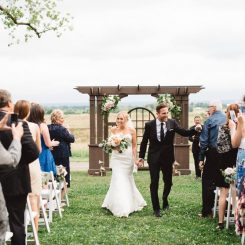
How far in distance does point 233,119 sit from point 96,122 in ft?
38.9


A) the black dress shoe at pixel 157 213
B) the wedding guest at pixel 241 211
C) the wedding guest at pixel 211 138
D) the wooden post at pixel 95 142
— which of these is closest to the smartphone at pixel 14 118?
the wedding guest at pixel 241 211

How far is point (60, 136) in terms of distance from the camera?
11188 mm

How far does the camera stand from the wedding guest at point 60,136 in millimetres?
11164

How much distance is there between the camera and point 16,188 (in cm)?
647

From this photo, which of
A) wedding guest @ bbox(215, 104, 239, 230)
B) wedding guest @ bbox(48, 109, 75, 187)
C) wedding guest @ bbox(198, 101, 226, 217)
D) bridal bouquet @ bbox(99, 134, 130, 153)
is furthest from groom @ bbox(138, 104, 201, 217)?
wedding guest @ bbox(48, 109, 75, 187)

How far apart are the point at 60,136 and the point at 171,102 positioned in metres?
8.63

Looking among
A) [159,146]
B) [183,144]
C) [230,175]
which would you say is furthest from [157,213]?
[183,144]

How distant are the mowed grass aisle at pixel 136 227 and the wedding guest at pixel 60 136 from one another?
3.43ft

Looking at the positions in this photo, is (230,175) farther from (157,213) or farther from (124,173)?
(124,173)

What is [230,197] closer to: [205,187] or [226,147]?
[226,147]

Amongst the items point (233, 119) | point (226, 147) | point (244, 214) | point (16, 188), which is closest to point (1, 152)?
point (16, 188)

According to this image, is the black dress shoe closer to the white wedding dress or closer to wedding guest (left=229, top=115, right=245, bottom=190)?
the white wedding dress

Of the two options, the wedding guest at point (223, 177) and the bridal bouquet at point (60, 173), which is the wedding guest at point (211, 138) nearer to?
the wedding guest at point (223, 177)

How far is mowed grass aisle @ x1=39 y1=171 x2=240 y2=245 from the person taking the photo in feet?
28.3
